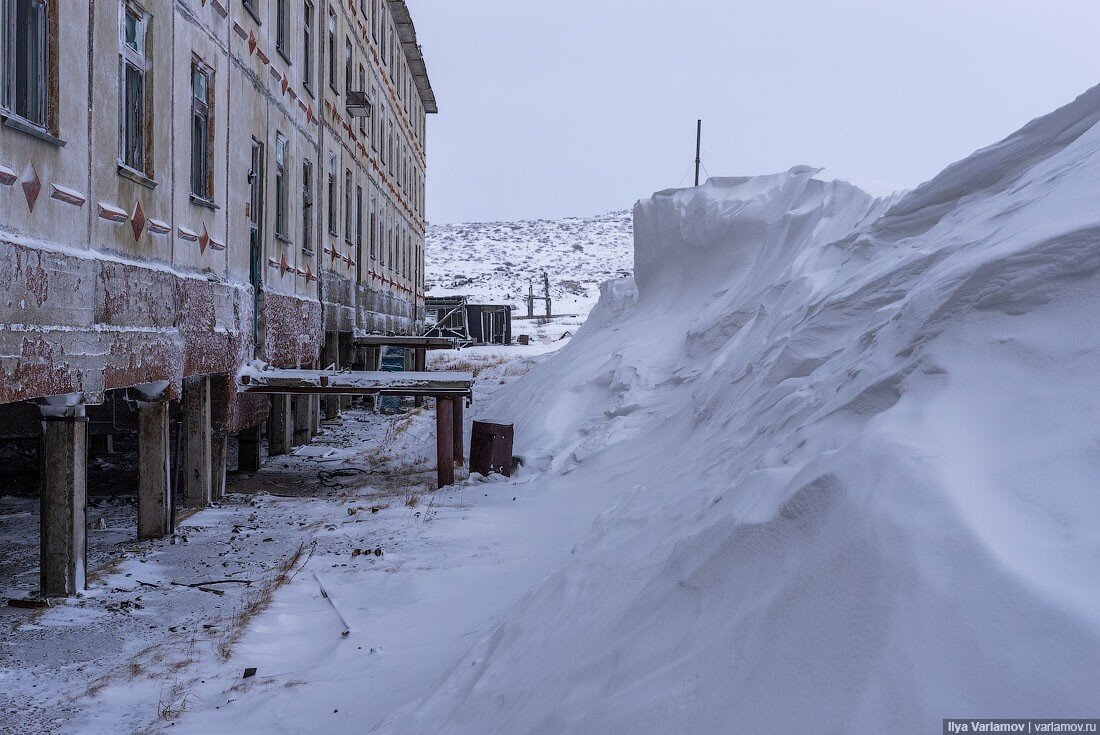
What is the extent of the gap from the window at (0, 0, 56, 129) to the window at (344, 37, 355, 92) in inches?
479

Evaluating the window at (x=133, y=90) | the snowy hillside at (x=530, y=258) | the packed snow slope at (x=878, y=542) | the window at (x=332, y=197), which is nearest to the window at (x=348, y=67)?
the window at (x=332, y=197)

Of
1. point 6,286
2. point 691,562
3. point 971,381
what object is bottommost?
point 691,562

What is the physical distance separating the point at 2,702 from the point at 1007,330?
16.1ft

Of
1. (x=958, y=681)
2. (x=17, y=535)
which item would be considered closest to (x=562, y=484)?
(x=17, y=535)

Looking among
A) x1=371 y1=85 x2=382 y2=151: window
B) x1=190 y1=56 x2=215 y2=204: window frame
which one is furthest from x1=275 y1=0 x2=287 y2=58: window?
x1=371 y1=85 x2=382 y2=151: window

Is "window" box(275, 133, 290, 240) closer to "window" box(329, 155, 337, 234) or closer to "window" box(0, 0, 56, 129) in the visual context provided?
"window" box(329, 155, 337, 234)

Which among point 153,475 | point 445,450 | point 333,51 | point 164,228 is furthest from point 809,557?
point 333,51

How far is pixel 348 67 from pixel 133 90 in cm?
1146

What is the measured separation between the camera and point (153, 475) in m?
7.95

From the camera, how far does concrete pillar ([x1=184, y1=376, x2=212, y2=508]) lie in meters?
9.38

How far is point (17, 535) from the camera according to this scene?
27.6ft

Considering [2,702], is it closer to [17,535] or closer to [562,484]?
[17,535]

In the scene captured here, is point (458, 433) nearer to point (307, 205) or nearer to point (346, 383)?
point (346, 383)

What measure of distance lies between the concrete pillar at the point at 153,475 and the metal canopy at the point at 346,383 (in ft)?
7.80
